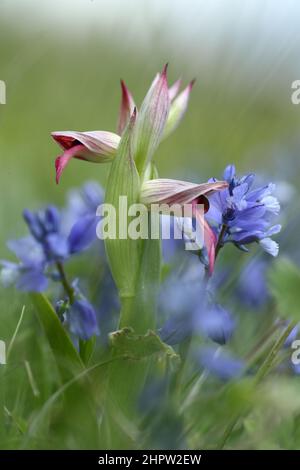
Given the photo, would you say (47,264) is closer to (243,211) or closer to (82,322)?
(82,322)

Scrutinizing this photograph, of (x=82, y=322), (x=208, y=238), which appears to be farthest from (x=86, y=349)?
(x=208, y=238)

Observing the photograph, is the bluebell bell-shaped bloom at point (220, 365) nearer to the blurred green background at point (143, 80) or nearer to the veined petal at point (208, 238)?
the veined petal at point (208, 238)

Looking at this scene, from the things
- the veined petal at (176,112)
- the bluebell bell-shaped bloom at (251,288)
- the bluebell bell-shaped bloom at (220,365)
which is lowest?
the bluebell bell-shaped bloom at (220,365)

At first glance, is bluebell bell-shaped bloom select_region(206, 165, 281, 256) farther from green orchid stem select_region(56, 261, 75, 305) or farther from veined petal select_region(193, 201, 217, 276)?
green orchid stem select_region(56, 261, 75, 305)

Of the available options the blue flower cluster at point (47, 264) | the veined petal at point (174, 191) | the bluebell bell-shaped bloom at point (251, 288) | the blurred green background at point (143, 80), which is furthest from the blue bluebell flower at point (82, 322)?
the blurred green background at point (143, 80)
